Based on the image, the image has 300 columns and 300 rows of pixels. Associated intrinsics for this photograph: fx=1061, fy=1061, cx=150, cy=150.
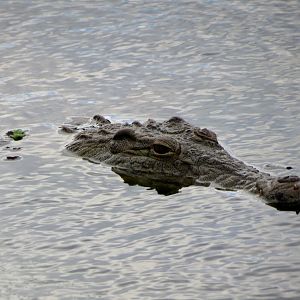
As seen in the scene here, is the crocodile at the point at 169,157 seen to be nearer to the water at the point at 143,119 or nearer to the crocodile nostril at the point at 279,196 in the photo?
the crocodile nostril at the point at 279,196

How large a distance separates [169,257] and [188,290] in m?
0.91

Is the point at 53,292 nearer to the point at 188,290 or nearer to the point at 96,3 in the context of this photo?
the point at 188,290

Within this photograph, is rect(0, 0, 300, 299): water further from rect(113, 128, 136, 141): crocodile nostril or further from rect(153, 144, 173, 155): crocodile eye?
rect(153, 144, 173, 155): crocodile eye

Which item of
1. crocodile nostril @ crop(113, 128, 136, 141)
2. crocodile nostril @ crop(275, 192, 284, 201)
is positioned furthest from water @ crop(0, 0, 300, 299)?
crocodile nostril @ crop(113, 128, 136, 141)

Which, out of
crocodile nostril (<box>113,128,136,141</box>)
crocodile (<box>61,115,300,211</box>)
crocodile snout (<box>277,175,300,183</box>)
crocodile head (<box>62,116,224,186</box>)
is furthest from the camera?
crocodile nostril (<box>113,128,136,141</box>)

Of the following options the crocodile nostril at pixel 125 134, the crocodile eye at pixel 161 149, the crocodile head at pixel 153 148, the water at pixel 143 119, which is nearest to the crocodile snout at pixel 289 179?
the water at pixel 143 119

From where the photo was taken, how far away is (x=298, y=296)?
385 inches

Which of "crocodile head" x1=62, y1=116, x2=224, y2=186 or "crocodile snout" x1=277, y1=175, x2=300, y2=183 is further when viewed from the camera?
"crocodile head" x1=62, y1=116, x2=224, y2=186

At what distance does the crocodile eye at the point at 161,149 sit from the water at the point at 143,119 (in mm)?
651

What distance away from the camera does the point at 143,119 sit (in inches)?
631

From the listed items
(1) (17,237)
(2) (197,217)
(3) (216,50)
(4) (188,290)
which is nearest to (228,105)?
(3) (216,50)

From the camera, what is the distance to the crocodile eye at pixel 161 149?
13.7 meters

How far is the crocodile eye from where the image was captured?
45.1ft

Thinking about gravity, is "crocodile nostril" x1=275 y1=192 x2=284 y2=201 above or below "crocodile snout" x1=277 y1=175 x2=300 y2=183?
below
